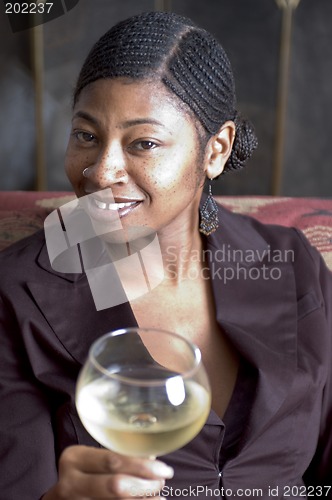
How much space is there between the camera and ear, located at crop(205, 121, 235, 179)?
4.20 feet

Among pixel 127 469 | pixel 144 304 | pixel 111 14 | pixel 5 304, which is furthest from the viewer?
pixel 111 14

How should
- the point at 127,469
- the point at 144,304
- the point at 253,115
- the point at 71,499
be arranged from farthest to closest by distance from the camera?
the point at 253,115 < the point at 144,304 < the point at 71,499 < the point at 127,469

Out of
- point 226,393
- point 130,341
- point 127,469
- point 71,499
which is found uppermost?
point 130,341

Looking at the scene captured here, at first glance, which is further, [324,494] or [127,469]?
[324,494]

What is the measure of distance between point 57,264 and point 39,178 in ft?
6.13

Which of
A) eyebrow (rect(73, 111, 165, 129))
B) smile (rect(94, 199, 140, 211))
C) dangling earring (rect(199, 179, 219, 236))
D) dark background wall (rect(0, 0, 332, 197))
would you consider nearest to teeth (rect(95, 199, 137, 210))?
smile (rect(94, 199, 140, 211))

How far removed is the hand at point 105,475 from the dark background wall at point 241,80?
214 centimetres

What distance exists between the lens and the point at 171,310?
1303 millimetres

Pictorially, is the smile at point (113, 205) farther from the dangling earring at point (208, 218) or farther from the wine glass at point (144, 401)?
the wine glass at point (144, 401)

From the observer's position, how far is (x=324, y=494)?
4.49 feet

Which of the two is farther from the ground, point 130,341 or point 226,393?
point 130,341

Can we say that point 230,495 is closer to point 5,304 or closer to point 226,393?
point 226,393

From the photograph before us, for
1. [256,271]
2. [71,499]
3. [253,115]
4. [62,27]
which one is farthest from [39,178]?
[71,499]

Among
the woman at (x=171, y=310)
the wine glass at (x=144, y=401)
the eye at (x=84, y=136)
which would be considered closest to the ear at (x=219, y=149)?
the woman at (x=171, y=310)
